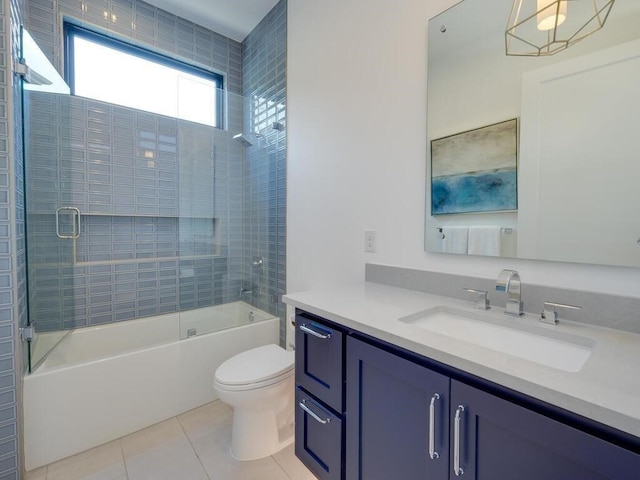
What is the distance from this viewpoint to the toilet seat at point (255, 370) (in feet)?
4.90

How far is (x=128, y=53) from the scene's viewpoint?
240 cm

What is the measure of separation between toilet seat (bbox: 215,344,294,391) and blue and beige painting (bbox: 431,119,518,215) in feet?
3.64

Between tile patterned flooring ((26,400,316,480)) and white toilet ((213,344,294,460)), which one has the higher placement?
white toilet ((213,344,294,460))

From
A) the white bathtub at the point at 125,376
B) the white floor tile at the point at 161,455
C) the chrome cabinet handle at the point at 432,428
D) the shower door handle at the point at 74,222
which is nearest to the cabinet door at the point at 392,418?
the chrome cabinet handle at the point at 432,428

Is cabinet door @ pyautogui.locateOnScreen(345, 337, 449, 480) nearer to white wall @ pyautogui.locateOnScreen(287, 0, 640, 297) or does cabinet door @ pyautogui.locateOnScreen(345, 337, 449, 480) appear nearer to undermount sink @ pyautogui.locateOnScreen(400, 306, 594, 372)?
undermount sink @ pyautogui.locateOnScreen(400, 306, 594, 372)

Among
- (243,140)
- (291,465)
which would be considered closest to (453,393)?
(291,465)

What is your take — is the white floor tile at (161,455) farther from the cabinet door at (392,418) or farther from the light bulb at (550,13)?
the light bulb at (550,13)

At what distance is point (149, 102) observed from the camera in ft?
8.03

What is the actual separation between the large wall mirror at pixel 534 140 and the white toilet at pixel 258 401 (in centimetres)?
104

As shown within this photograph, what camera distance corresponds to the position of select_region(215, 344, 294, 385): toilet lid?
1512mm

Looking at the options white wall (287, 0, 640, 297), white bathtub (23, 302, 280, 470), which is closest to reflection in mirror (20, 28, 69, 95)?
white wall (287, 0, 640, 297)

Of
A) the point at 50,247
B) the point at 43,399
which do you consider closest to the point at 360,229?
the point at 43,399

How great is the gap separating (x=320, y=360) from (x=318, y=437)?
30 cm

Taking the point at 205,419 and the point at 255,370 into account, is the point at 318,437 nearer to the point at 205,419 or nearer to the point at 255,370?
the point at 255,370
